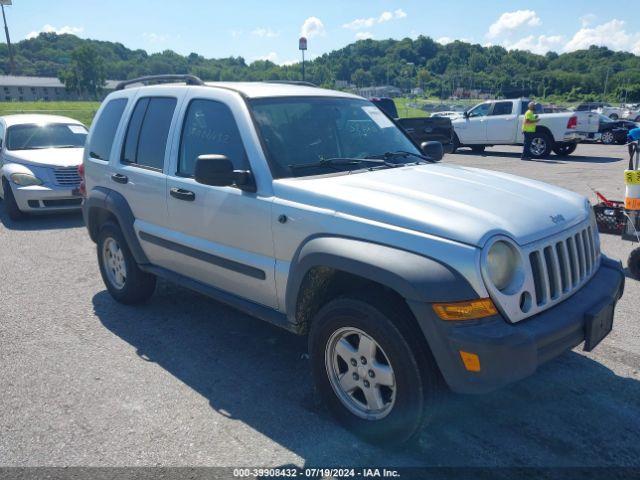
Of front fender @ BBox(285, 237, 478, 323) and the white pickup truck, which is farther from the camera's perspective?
the white pickup truck

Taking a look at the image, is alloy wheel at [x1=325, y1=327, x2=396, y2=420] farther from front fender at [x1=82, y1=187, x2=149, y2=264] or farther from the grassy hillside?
the grassy hillside

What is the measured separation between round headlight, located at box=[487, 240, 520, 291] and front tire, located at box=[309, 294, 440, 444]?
1.59 ft

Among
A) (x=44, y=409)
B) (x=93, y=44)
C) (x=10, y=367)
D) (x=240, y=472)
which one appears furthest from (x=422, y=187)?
(x=93, y=44)

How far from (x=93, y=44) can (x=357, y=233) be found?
136 metres

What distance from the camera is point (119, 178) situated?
4.85 m

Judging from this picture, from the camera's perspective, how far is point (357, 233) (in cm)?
299

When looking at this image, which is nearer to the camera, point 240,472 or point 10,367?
point 240,472

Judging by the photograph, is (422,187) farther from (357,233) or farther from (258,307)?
(258,307)

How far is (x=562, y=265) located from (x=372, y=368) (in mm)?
1199

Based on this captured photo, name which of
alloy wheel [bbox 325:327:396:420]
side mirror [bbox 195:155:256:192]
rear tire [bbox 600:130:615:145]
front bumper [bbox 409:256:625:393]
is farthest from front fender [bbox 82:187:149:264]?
rear tire [bbox 600:130:615:145]

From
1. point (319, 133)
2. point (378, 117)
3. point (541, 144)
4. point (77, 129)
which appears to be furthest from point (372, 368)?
point (541, 144)

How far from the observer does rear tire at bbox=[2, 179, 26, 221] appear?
917 centimetres

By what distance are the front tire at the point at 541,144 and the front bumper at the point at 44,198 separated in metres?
14.1

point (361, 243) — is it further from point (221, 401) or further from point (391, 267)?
point (221, 401)
